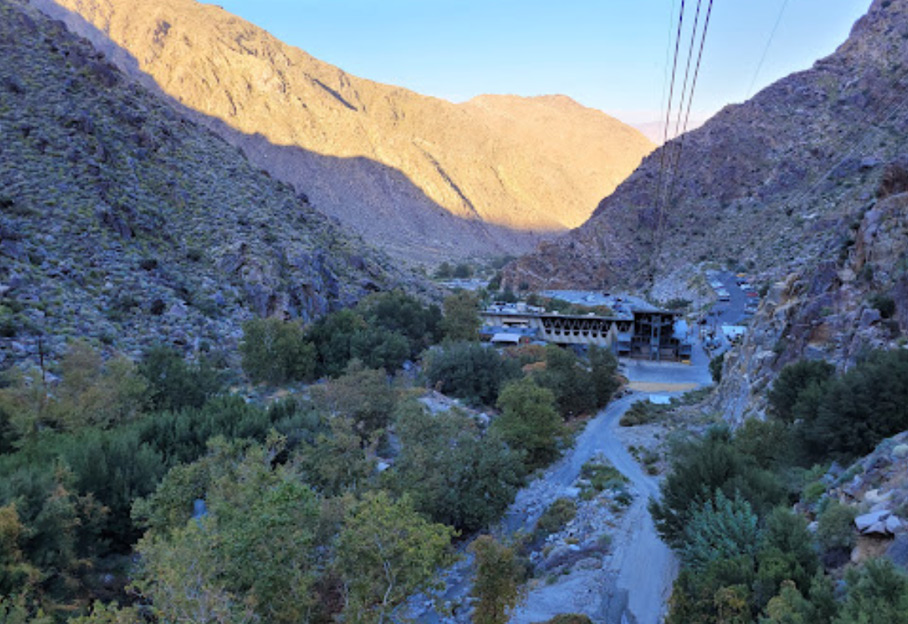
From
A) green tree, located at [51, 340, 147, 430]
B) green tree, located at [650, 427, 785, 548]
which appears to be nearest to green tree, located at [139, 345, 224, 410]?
green tree, located at [51, 340, 147, 430]

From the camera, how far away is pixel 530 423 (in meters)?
27.2

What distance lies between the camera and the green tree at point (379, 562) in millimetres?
9672

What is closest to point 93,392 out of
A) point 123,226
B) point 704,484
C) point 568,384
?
point 704,484

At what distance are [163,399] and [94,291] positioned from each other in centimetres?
1053

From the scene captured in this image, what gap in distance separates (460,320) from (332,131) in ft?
379

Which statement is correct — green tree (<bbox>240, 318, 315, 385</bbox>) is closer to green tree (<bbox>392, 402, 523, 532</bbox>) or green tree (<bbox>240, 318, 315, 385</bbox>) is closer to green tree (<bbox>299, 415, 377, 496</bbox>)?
green tree (<bbox>392, 402, 523, 532</bbox>)

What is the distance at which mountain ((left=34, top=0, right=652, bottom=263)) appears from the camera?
137750mm

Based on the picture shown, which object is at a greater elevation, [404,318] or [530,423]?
[404,318]

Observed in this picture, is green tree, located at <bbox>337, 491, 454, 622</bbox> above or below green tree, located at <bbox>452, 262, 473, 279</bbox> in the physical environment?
below

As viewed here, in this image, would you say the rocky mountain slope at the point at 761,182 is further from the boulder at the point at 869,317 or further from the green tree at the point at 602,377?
the boulder at the point at 869,317

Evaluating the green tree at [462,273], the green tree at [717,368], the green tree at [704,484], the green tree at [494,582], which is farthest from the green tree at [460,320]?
the green tree at [462,273]

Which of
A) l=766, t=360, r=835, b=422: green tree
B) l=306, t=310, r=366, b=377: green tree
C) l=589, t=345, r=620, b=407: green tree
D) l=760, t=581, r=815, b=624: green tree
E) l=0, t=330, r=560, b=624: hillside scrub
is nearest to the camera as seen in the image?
l=760, t=581, r=815, b=624: green tree

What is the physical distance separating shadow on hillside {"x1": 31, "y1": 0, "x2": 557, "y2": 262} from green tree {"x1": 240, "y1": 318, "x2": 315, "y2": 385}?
86965mm

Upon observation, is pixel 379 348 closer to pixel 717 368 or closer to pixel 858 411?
pixel 858 411
